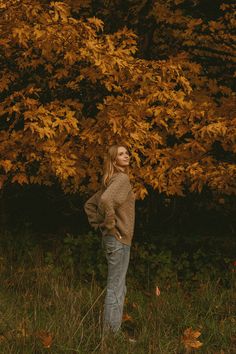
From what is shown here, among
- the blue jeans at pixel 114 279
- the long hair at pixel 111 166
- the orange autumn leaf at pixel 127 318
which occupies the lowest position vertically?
the orange autumn leaf at pixel 127 318

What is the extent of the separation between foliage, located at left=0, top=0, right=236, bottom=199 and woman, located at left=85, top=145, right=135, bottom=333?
34.2 inches

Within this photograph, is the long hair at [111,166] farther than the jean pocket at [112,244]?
Yes

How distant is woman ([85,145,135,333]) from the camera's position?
191 inches

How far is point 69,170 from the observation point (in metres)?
5.84

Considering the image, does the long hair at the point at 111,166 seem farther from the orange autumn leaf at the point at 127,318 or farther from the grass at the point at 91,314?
the orange autumn leaf at the point at 127,318

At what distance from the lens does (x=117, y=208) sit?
196 inches

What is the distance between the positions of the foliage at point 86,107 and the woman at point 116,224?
87 cm

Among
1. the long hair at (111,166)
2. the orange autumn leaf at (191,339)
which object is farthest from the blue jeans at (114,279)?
the orange autumn leaf at (191,339)

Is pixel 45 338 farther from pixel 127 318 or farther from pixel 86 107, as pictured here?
pixel 86 107

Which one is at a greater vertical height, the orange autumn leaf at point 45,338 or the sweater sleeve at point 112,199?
the sweater sleeve at point 112,199

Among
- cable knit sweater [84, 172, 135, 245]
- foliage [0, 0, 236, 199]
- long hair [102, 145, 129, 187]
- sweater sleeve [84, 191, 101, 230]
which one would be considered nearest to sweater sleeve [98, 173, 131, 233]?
cable knit sweater [84, 172, 135, 245]

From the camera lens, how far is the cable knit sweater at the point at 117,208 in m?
4.85

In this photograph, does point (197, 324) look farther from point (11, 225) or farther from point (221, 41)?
point (11, 225)

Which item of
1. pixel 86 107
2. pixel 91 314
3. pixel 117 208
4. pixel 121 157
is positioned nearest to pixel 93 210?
pixel 117 208
